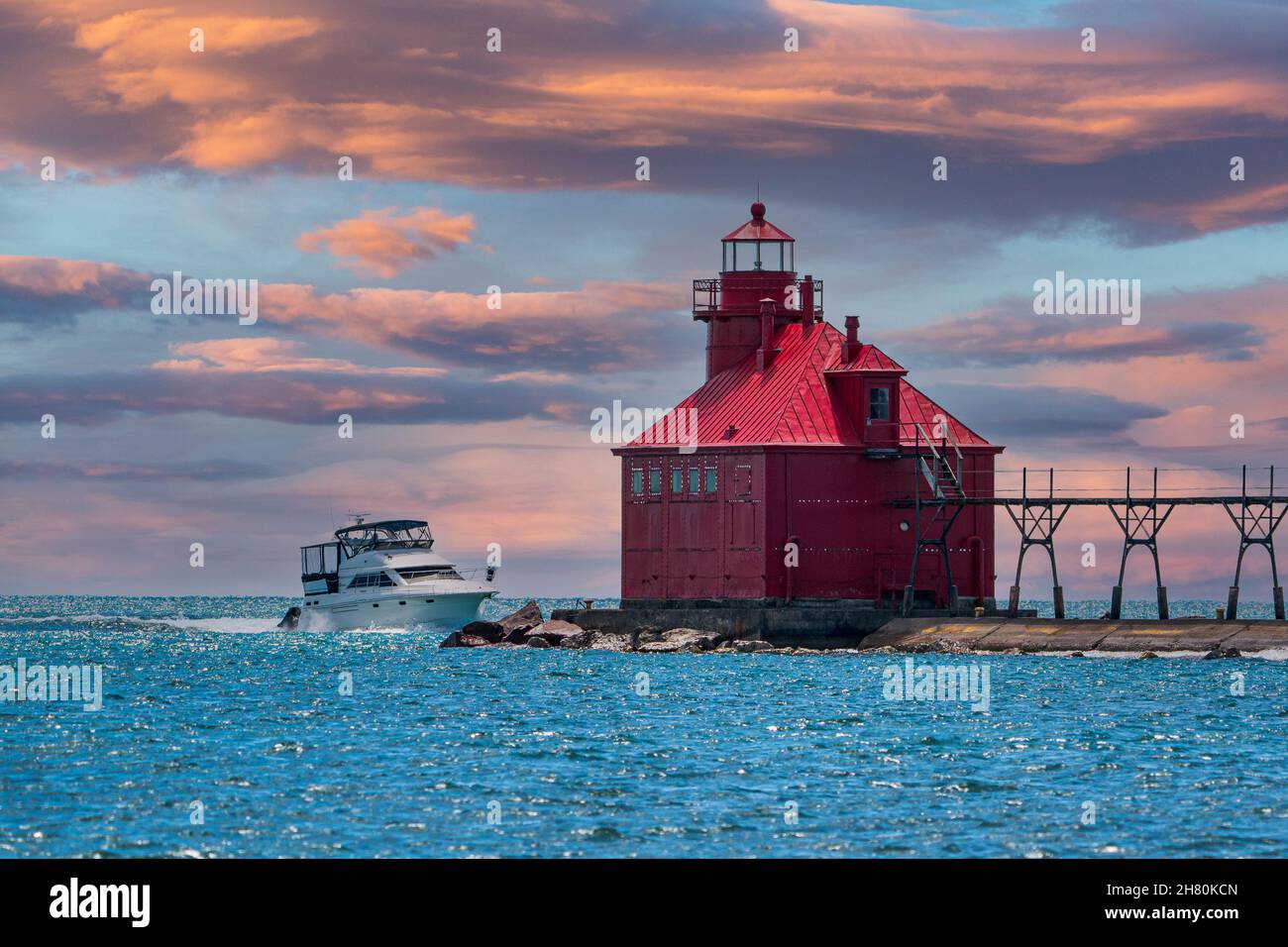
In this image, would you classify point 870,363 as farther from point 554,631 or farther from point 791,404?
point 554,631

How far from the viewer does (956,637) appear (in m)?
55.0

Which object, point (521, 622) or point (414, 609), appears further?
point (414, 609)

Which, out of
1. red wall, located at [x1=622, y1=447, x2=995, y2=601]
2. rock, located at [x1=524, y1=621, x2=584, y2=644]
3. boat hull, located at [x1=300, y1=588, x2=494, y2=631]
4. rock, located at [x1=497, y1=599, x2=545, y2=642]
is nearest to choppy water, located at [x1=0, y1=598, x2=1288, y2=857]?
red wall, located at [x1=622, y1=447, x2=995, y2=601]

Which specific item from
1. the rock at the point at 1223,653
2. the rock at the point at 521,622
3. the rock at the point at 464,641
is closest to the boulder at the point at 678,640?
the rock at the point at 521,622

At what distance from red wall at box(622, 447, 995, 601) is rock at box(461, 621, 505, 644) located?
32.1 feet

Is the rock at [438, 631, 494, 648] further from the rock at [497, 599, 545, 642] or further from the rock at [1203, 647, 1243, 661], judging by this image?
the rock at [1203, 647, 1243, 661]

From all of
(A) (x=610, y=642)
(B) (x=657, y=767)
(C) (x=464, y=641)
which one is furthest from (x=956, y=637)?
(B) (x=657, y=767)

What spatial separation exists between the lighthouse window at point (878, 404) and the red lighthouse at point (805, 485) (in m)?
0.04

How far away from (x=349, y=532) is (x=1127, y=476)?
39.4 metres

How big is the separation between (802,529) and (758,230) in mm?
12345

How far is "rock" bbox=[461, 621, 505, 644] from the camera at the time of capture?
68.9 metres

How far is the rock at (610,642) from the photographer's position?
201 feet

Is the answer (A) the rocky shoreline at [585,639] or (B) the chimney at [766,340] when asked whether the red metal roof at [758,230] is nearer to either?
(B) the chimney at [766,340]
